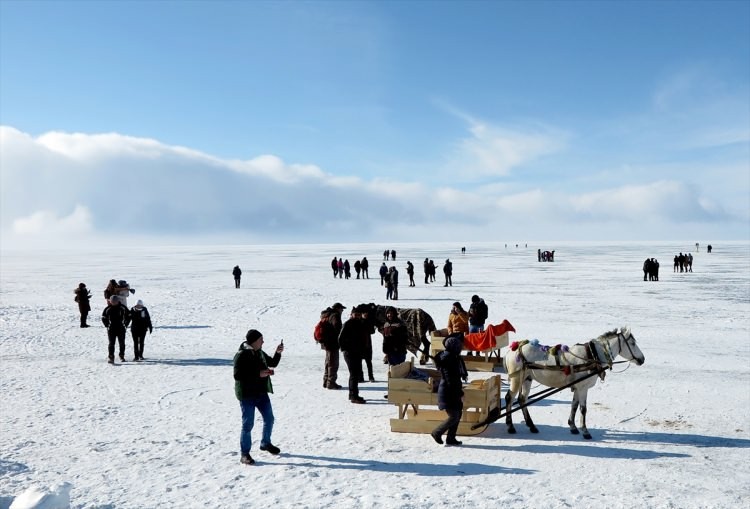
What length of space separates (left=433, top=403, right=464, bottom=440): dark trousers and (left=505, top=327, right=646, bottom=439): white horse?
105cm

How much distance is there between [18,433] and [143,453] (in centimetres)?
237

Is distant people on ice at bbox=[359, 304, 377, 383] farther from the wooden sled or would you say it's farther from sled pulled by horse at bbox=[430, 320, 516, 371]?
the wooden sled

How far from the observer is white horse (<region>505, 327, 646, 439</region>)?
29.0ft

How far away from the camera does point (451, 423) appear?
814 cm

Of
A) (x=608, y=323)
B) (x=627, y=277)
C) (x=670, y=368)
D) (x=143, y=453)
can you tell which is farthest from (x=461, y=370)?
(x=627, y=277)

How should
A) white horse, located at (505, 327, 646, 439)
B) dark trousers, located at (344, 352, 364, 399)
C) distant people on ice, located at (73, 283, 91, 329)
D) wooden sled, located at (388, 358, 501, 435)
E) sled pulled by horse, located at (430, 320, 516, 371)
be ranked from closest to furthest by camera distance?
wooden sled, located at (388, 358, 501, 435)
white horse, located at (505, 327, 646, 439)
dark trousers, located at (344, 352, 364, 399)
sled pulled by horse, located at (430, 320, 516, 371)
distant people on ice, located at (73, 283, 91, 329)

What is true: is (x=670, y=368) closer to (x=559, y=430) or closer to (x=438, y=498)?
(x=559, y=430)

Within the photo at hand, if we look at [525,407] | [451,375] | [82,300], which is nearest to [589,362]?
[525,407]

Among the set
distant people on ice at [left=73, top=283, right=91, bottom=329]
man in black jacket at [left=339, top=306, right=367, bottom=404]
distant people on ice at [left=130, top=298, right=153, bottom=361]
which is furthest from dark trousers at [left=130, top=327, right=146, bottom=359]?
man in black jacket at [left=339, top=306, right=367, bottom=404]

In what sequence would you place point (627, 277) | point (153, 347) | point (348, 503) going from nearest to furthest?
point (348, 503) → point (153, 347) → point (627, 277)

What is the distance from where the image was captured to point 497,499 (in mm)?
6520

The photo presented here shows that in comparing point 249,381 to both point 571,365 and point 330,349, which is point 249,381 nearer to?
point 330,349

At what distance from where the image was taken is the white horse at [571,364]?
883 cm

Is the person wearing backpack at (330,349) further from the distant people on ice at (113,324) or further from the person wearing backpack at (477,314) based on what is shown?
the distant people on ice at (113,324)
